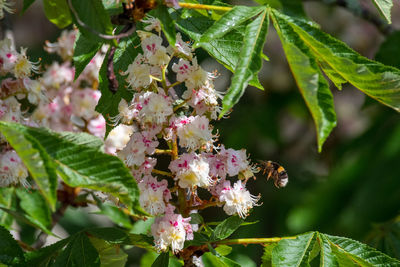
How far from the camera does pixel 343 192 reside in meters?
1.92

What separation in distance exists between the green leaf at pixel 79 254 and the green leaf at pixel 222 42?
38 cm

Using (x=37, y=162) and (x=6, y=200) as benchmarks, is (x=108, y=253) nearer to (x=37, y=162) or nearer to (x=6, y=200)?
(x=6, y=200)

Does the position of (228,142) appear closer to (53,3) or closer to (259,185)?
(259,185)

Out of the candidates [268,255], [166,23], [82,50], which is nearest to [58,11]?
[82,50]

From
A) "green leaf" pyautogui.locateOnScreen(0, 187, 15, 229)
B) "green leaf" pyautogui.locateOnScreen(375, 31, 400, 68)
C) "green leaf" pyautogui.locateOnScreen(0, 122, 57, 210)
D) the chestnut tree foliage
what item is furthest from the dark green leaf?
"green leaf" pyautogui.locateOnScreen(375, 31, 400, 68)

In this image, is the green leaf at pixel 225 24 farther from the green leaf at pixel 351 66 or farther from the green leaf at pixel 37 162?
the green leaf at pixel 37 162

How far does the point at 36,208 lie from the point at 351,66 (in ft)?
Answer: 1.93

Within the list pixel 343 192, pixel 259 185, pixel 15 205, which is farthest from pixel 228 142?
pixel 15 205

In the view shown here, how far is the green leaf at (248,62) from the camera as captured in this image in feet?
2.60

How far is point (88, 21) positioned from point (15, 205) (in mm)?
572

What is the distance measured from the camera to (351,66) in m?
0.85

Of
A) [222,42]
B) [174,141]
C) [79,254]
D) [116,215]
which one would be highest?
[222,42]

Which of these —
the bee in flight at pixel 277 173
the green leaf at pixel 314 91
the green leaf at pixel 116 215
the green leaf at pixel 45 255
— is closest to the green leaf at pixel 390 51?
the bee in flight at pixel 277 173

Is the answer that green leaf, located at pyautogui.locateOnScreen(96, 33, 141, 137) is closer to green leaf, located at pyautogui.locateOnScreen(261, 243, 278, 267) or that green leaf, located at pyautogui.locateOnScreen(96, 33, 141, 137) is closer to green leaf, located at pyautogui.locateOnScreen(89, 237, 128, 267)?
green leaf, located at pyautogui.locateOnScreen(89, 237, 128, 267)
